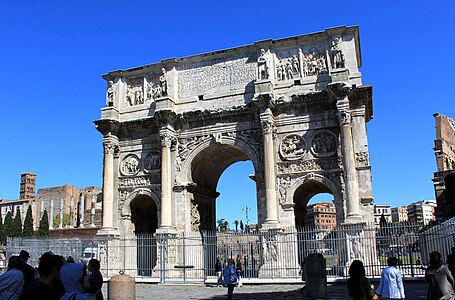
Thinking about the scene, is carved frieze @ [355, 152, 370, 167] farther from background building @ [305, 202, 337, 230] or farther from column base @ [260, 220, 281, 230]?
background building @ [305, 202, 337, 230]

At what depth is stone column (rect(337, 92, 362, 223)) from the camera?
59.0ft

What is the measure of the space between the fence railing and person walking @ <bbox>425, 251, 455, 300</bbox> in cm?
792

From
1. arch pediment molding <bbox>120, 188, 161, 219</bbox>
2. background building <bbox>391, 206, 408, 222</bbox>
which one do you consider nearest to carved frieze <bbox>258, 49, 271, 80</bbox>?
arch pediment molding <bbox>120, 188, 161, 219</bbox>

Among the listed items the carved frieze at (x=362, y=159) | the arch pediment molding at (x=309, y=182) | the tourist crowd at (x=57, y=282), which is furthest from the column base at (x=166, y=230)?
the tourist crowd at (x=57, y=282)

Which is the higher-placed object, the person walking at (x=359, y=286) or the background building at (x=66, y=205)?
the background building at (x=66, y=205)

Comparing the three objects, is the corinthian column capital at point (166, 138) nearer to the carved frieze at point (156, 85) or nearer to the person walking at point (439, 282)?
the carved frieze at point (156, 85)

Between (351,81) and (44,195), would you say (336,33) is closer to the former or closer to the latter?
(351,81)

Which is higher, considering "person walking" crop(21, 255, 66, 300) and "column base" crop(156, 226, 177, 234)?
"column base" crop(156, 226, 177, 234)

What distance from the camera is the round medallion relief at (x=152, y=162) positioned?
22297 mm

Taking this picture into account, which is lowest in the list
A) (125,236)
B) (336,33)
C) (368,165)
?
(125,236)

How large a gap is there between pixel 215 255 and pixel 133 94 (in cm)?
937

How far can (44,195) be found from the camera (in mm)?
70562

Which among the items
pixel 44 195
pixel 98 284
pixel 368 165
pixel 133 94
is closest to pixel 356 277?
pixel 98 284

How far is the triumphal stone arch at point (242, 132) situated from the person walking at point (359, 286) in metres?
12.9
